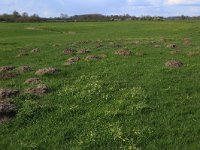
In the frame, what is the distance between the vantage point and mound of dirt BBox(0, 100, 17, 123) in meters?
17.1

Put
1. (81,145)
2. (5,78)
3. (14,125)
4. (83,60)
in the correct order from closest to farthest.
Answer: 1. (81,145)
2. (14,125)
3. (5,78)
4. (83,60)

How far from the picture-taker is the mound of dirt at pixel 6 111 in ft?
55.9

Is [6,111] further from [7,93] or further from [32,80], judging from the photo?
[32,80]

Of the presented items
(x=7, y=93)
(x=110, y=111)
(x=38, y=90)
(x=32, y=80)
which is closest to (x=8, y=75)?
(x=32, y=80)

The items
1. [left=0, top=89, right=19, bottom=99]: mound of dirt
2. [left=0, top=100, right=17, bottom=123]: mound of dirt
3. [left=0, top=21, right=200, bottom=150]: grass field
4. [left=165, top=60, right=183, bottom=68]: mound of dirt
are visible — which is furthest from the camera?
→ [left=165, top=60, right=183, bottom=68]: mound of dirt

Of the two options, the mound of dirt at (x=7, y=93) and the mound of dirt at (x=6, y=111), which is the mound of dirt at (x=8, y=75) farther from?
the mound of dirt at (x=6, y=111)

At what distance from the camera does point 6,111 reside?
57.3 feet

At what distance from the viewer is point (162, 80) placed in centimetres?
2264

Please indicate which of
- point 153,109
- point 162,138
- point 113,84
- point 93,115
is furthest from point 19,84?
point 162,138

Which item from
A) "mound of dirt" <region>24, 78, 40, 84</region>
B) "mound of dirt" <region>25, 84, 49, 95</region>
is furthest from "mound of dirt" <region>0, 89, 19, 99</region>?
"mound of dirt" <region>24, 78, 40, 84</region>

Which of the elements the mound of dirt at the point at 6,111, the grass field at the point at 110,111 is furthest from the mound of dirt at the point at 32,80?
the mound of dirt at the point at 6,111

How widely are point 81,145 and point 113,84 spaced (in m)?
7.43

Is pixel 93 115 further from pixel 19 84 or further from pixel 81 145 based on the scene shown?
pixel 19 84

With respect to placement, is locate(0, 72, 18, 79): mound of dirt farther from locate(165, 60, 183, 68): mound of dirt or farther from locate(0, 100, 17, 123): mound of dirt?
locate(165, 60, 183, 68): mound of dirt
